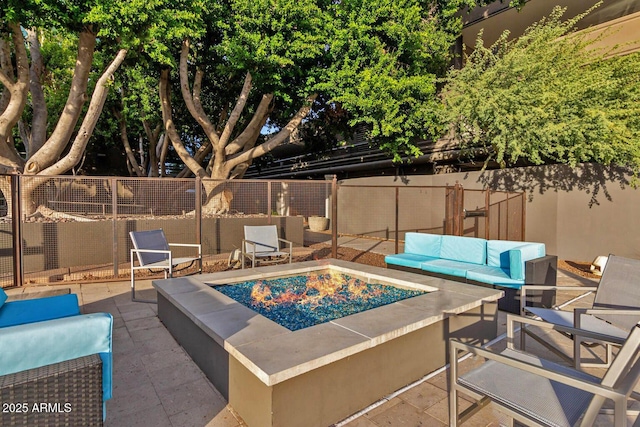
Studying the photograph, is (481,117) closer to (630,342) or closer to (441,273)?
(441,273)

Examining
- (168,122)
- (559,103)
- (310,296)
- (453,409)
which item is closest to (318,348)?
(453,409)

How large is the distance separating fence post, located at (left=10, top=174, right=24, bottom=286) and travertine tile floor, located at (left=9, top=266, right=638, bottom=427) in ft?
11.4

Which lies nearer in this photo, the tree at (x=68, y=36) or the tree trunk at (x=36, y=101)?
the tree at (x=68, y=36)

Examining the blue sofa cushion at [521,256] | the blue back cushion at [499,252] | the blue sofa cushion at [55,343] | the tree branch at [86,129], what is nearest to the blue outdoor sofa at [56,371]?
the blue sofa cushion at [55,343]

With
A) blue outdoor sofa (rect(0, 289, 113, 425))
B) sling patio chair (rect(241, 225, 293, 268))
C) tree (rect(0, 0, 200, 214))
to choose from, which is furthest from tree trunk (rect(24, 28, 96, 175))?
blue outdoor sofa (rect(0, 289, 113, 425))

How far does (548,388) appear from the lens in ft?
6.23

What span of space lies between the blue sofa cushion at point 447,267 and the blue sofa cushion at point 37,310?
457 centimetres

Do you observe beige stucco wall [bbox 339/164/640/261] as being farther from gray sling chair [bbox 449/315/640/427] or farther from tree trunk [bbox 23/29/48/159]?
tree trunk [bbox 23/29/48/159]

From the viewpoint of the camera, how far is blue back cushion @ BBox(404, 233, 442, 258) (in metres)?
6.18

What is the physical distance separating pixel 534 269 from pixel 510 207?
6.05m

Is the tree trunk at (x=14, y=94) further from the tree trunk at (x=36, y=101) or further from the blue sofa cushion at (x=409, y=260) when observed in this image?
the blue sofa cushion at (x=409, y=260)

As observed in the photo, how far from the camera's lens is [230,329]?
261 cm

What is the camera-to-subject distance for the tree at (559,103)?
7.85m

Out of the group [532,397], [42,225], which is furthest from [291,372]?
[42,225]
